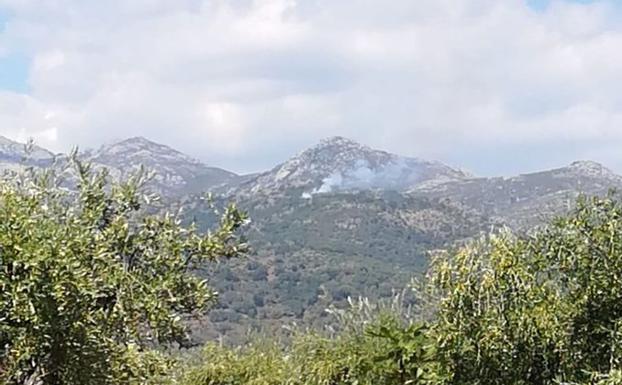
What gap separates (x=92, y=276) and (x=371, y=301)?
23.6 feet

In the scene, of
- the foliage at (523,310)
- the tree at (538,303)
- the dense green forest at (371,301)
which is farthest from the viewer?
the tree at (538,303)

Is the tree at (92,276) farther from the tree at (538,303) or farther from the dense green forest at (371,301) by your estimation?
the tree at (538,303)

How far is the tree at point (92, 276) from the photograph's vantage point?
12.1m

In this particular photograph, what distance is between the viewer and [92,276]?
13.1 m

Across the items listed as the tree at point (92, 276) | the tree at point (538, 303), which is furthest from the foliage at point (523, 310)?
the tree at point (92, 276)

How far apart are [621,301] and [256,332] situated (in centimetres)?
2045

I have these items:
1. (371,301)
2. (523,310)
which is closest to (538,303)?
(523,310)

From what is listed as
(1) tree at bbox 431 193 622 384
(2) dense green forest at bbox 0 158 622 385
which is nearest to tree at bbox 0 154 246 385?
(2) dense green forest at bbox 0 158 622 385

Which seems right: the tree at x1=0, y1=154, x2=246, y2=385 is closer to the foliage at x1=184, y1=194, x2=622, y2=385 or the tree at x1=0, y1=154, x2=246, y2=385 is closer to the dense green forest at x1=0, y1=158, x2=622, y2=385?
the dense green forest at x1=0, y1=158, x2=622, y2=385

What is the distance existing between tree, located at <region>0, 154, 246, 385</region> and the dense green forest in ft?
0.09

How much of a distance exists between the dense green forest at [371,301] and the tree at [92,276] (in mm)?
28

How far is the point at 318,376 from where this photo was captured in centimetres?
2056

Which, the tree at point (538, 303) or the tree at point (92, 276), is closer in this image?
the tree at point (92, 276)

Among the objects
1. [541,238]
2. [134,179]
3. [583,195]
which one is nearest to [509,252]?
[541,238]
